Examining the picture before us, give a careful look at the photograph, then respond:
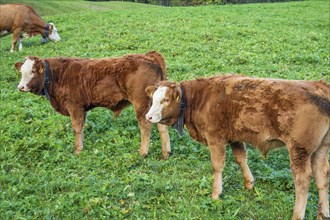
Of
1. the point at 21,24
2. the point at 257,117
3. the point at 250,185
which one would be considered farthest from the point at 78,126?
the point at 21,24

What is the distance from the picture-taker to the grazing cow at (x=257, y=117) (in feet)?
18.6

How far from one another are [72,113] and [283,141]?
481cm

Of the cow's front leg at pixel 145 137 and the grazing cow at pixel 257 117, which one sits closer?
the grazing cow at pixel 257 117

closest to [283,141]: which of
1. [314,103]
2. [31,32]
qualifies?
[314,103]

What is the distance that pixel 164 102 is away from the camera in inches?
269

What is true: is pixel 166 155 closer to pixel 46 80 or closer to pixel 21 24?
pixel 46 80

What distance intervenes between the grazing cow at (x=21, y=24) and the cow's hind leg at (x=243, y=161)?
15851 millimetres

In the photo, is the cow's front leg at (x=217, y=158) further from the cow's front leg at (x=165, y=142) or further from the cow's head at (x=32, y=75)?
the cow's head at (x=32, y=75)

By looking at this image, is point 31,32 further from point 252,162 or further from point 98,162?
point 252,162

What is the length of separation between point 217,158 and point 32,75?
437cm

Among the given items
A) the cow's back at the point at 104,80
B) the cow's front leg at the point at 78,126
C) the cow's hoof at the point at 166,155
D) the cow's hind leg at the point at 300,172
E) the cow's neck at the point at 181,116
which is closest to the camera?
the cow's hind leg at the point at 300,172

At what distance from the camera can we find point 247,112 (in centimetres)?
631

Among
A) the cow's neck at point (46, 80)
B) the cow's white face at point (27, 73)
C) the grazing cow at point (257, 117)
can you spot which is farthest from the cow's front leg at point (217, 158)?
the cow's white face at point (27, 73)

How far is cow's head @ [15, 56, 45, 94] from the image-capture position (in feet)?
28.6
